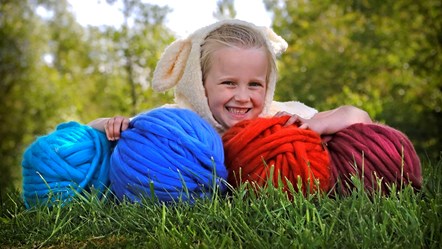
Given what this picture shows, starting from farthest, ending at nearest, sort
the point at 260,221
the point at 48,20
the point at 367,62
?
the point at 48,20
the point at 367,62
the point at 260,221

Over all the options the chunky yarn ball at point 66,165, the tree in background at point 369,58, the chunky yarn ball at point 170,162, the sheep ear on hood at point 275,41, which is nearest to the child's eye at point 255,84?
the sheep ear on hood at point 275,41

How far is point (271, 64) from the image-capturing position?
388 centimetres

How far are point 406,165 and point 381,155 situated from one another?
143 millimetres

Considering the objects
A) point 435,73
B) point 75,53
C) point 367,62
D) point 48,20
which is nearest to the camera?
point 435,73

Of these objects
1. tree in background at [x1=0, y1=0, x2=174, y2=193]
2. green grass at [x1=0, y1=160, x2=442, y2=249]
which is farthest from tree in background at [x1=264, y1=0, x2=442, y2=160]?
green grass at [x1=0, y1=160, x2=442, y2=249]

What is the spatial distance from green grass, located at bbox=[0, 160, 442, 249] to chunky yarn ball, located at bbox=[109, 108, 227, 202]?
9 cm

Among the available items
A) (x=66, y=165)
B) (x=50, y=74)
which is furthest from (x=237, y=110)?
(x=50, y=74)

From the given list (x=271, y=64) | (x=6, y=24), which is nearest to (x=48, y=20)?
(x=6, y=24)

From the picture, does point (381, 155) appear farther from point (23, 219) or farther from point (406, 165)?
point (23, 219)

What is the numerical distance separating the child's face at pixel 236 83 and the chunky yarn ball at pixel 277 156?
49 centimetres

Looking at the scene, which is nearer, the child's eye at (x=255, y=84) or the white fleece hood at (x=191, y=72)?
the child's eye at (x=255, y=84)

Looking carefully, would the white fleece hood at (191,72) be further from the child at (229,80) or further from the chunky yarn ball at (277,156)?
the chunky yarn ball at (277,156)

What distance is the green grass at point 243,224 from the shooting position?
224cm

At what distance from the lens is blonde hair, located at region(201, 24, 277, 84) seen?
365 cm
